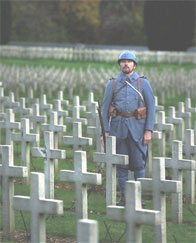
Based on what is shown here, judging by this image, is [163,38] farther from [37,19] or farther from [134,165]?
[134,165]

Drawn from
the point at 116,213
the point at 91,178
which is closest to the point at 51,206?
the point at 116,213

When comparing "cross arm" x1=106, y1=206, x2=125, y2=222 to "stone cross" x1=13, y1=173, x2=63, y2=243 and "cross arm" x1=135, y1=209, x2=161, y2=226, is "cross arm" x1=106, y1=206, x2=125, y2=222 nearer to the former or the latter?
"cross arm" x1=135, y1=209, x2=161, y2=226

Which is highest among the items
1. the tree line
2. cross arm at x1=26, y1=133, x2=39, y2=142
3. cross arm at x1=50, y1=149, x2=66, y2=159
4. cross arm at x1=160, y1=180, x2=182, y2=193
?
the tree line

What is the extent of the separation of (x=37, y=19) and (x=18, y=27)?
2.87 metres

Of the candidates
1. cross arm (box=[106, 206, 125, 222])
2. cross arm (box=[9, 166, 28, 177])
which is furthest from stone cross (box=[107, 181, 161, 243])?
cross arm (box=[9, 166, 28, 177])

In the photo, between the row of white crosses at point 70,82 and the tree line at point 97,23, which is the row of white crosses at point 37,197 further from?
the tree line at point 97,23

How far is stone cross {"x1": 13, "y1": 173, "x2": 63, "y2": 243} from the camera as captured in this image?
5.22m

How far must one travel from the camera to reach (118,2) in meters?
59.2

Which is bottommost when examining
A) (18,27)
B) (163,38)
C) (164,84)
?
(164,84)

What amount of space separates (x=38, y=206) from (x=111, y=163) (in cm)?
170

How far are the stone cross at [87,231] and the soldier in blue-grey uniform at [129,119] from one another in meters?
3.54

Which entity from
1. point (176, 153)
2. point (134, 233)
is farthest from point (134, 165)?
point (134, 233)

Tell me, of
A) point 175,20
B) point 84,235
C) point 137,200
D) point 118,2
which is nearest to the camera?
point 84,235

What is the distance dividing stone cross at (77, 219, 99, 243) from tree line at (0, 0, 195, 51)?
119 feet
